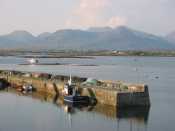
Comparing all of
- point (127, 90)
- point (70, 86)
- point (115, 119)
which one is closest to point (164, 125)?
point (115, 119)

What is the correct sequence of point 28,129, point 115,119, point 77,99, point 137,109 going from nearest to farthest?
point 28,129 < point 115,119 < point 137,109 < point 77,99

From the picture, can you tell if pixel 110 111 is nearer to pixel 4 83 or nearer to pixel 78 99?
pixel 78 99

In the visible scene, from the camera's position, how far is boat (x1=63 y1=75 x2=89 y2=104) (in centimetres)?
5056

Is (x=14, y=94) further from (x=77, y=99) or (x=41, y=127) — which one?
(x=41, y=127)

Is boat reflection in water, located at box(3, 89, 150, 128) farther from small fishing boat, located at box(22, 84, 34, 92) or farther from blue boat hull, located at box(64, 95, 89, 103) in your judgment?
small fishing boat, located at box(22, 84, 34, 92)

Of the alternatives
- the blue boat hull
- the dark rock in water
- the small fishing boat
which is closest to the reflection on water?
the blue boat hull

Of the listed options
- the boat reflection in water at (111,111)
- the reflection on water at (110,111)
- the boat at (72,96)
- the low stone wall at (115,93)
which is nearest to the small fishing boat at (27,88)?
the low stone wall at (115,93)

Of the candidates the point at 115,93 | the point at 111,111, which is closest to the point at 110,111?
the point at 111,111

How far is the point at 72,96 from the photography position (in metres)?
50.7

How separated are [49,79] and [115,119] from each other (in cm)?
2338

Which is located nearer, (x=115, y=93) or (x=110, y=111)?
(x=110, y=111)

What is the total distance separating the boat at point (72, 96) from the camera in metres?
50.6

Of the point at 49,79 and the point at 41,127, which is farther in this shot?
the point at 49,79

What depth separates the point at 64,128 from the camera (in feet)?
133
